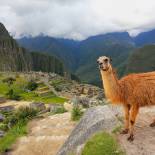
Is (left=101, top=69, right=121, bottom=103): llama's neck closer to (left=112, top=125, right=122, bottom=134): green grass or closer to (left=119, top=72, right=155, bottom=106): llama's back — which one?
(left=119, top=72, right=155, bottom=106): llama's back

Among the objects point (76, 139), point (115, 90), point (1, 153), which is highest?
point (115, 90)

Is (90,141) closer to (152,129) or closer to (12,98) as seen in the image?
(152,129)

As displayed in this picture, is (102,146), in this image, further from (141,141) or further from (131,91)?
(131,91)

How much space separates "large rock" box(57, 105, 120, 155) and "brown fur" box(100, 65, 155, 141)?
1.24 m

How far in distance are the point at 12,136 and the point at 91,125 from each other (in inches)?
280

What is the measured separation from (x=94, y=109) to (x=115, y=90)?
3.95 meters

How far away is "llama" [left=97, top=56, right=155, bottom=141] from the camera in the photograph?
39.7 feet

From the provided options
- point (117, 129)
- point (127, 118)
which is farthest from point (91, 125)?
point (127, 118)

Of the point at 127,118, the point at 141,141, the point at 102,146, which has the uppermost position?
the point at 127,118

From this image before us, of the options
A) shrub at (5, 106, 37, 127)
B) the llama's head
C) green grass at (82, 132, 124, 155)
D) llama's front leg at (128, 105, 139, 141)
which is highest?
the llama's head

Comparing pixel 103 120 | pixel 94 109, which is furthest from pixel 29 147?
pixel 103 120

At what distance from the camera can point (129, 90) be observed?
12.3 m

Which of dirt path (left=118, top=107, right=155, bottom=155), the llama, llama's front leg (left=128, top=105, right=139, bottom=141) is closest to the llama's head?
the llama

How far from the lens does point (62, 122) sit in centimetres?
2088
